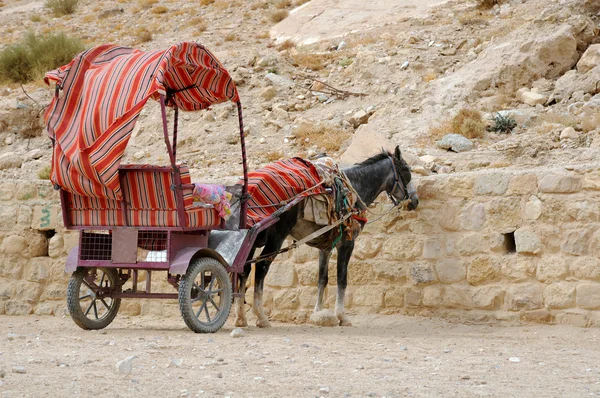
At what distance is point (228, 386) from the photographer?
15.5 ft

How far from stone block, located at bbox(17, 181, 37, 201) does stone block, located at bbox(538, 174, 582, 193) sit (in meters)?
5.65

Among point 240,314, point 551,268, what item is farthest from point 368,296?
point 551,268

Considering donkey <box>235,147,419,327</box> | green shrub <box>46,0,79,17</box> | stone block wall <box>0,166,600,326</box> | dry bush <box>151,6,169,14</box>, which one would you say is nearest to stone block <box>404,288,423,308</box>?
stone block wall <box>0,166,600,326</box>

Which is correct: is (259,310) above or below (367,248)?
below

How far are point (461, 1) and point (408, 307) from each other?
1514 cm

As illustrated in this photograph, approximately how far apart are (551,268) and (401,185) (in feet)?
6.00

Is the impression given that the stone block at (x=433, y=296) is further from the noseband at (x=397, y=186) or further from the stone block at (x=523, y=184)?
the stone block at (x=523, y=184)

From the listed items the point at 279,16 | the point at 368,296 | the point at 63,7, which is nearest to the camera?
the point at 368,296

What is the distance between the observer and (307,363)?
18.4 feet

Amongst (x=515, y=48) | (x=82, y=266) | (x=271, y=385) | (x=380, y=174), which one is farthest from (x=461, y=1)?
(x=271, y=385)

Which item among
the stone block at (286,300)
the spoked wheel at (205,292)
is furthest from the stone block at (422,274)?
the spoked wheel at (205,292)

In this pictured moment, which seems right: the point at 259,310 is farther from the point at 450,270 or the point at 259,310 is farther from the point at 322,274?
the point at 450,270

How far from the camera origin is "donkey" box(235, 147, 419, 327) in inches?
321

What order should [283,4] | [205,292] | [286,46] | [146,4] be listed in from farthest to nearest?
[146,4]
[283,4]
[286,46]
[205,292]
